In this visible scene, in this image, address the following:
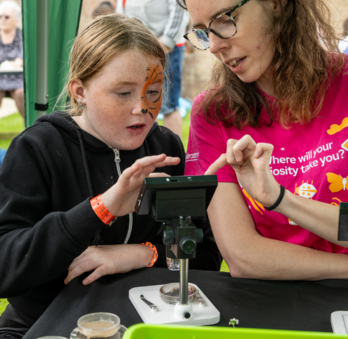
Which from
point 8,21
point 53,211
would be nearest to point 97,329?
point 53,211

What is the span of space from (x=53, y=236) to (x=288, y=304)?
0.66 meters

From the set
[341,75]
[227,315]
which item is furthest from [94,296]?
[341,75]

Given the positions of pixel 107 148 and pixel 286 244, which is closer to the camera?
pixel 286 244

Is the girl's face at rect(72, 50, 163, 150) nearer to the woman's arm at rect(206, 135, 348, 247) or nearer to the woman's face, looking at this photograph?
the woman's arm at rect(206, 135, 348, 247)

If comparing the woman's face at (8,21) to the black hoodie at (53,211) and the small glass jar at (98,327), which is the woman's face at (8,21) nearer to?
the black hoodie at (53,211)

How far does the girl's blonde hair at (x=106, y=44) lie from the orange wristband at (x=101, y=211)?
0.49 meters

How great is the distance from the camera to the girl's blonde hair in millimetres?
1381

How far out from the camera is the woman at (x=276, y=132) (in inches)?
48.8

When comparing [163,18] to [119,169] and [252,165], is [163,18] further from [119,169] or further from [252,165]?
[252,165]

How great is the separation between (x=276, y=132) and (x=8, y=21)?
5.54 meters

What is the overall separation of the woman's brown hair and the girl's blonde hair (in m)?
0.19

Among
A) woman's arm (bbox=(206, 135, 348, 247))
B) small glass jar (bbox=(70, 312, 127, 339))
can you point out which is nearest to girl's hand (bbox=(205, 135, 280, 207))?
woman's arm (bbox=(206, 135, 348, 247))

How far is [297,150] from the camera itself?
4.65 feet

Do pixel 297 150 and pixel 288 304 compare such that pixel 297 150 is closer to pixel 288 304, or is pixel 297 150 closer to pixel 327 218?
pixel 327 218
